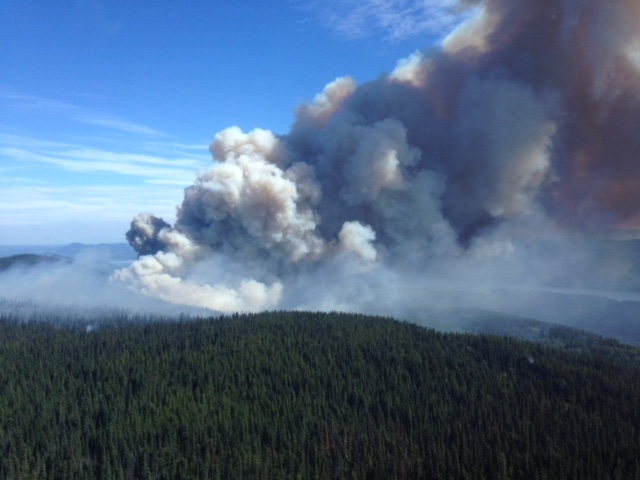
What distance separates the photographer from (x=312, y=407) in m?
71.8

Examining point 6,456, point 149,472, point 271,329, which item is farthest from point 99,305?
point 149,472

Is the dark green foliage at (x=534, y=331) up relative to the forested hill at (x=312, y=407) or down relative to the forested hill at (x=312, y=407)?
up

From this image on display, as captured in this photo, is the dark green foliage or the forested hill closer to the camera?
the forested hill

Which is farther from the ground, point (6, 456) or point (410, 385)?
point (410, 385)

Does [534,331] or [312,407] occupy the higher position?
[534,331]

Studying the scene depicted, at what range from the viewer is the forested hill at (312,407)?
57.4m

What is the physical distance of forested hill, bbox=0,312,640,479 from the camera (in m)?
57.4

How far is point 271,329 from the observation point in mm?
102438

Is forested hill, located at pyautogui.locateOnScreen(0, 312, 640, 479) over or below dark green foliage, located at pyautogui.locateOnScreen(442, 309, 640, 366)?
below

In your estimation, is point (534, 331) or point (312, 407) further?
point (534, 331)

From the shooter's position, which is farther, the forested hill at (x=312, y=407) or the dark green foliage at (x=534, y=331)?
the dark green foliage at (x=534, y=331)

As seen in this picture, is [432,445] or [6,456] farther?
[432,445]

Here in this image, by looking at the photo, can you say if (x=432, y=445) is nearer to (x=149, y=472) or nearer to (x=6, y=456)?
(x=149, y=472)

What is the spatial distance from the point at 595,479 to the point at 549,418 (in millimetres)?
14308
